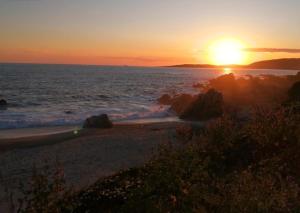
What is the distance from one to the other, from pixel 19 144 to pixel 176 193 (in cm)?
1349

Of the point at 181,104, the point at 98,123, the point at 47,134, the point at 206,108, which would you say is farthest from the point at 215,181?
the point at 181,104

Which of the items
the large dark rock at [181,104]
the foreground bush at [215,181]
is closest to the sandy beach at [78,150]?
the foreground bush at [215,181]

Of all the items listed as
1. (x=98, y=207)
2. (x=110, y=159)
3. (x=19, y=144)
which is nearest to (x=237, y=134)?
(x=98, y=207)

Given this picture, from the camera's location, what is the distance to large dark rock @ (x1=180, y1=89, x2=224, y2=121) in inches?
1061

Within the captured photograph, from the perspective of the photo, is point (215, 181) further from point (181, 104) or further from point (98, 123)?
point (181, 104)

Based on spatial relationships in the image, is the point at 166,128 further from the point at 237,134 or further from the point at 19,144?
the point at 237,134

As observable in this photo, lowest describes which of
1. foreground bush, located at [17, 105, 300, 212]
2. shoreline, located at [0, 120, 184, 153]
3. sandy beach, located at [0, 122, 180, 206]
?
shoreline, located at [0, 120, 184, 153]

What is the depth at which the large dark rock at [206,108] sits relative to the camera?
2694 centimetres

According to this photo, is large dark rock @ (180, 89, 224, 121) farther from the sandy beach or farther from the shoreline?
the sandy beach

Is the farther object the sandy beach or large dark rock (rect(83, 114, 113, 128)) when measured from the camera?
large dark rock (rect(83, 114, 113, 128))

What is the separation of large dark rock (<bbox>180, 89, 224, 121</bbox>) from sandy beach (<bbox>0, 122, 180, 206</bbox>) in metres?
4.29

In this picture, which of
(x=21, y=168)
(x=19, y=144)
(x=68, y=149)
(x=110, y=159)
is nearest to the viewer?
(x=21, y=168)

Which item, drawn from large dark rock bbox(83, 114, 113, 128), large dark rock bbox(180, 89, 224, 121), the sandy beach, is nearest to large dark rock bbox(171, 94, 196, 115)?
large dark rock bbox(180, 89, 224, 121)

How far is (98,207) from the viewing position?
24.7 ft
